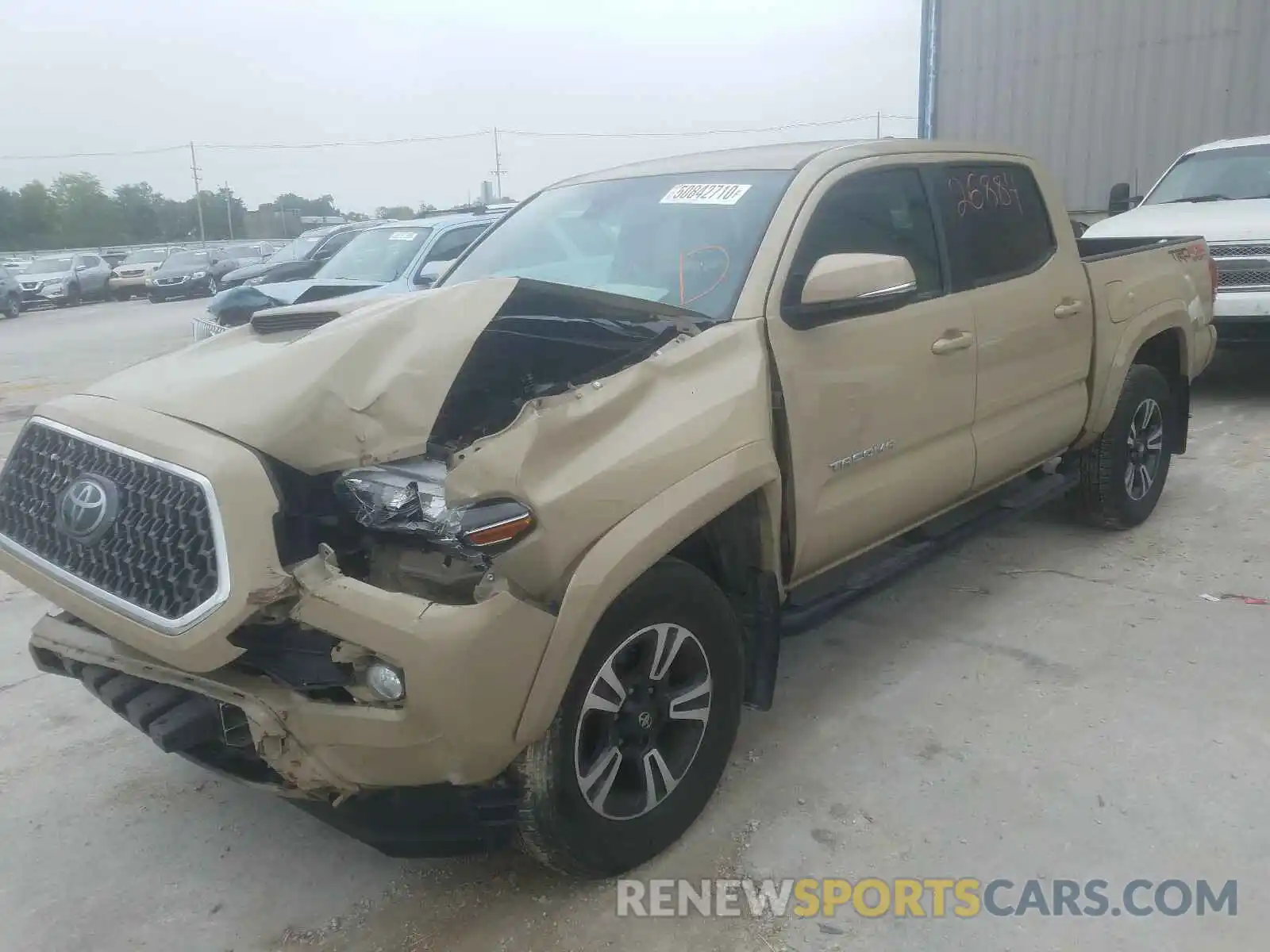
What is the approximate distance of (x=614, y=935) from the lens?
8.25 ft

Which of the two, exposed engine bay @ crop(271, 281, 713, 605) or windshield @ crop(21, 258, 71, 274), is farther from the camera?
windshield @ crop(21, 258, 71, 274)

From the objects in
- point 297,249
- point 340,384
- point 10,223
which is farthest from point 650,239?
point 10,223

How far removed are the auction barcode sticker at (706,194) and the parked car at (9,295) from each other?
2581 cm

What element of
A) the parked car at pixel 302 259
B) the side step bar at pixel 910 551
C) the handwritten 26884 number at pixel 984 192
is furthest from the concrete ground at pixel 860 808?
the parked car at pixel 302 259

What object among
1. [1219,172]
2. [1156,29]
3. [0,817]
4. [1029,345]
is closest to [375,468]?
[0,817]

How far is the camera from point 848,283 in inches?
118

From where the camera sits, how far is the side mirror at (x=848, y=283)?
2990mm

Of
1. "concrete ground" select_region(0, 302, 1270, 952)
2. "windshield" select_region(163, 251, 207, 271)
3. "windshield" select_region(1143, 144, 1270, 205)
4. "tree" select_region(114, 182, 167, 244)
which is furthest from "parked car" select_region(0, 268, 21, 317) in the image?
"tree" select_region(114, 182, 167, 244)

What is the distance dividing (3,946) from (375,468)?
1.55m

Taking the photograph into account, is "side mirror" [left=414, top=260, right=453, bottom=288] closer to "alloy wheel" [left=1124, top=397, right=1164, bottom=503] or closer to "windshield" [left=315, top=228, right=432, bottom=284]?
"windshield" [left=315, top=228, right=432, bottom=284]

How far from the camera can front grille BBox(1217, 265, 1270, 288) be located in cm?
753

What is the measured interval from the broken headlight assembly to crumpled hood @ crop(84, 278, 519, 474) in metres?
0.04

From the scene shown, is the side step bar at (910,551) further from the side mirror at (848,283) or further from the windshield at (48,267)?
the windshield at (48,267)

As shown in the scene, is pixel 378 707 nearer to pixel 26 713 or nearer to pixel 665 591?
pixel 665 591
